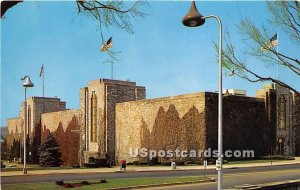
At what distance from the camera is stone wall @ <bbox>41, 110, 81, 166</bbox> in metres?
59.3

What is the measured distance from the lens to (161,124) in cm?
4706

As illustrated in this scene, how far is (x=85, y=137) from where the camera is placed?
56.3 meters

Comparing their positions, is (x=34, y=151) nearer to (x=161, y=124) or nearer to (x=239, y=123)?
(x=161, y=124)

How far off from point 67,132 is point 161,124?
63.5 ft

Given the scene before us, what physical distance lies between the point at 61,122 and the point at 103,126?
13730mm

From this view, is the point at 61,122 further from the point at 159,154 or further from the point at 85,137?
the point at 159,154

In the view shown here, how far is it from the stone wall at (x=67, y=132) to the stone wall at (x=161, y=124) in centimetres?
899

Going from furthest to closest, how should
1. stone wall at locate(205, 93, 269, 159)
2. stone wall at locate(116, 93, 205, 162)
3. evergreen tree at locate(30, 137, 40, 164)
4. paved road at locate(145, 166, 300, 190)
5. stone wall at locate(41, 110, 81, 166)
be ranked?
evergreen tree at locate(30, 137, 40, 164), stone wall at locate(41, 110, 81, 166), stone wall at locate(116, 93, 205, 162), stone wall at locate(205, 93, 269, 159), paved road at locate(145, 166, 300, 190)

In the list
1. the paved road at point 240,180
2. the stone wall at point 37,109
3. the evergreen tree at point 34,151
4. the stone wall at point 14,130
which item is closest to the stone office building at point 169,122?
the evergreen tree at point 34,151

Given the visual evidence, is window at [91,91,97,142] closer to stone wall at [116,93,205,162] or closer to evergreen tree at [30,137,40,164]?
stone wall at [116,93,205,162]

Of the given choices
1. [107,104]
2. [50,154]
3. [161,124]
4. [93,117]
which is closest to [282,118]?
[161,124]

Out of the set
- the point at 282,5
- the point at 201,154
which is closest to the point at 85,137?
the point at 201,154

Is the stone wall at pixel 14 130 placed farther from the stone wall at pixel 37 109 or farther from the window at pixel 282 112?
the window at pixel 282 112

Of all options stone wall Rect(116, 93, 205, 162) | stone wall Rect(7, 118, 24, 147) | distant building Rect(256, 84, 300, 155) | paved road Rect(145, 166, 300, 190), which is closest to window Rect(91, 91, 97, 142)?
stone wall Rect(116, 93, 205, 162)
